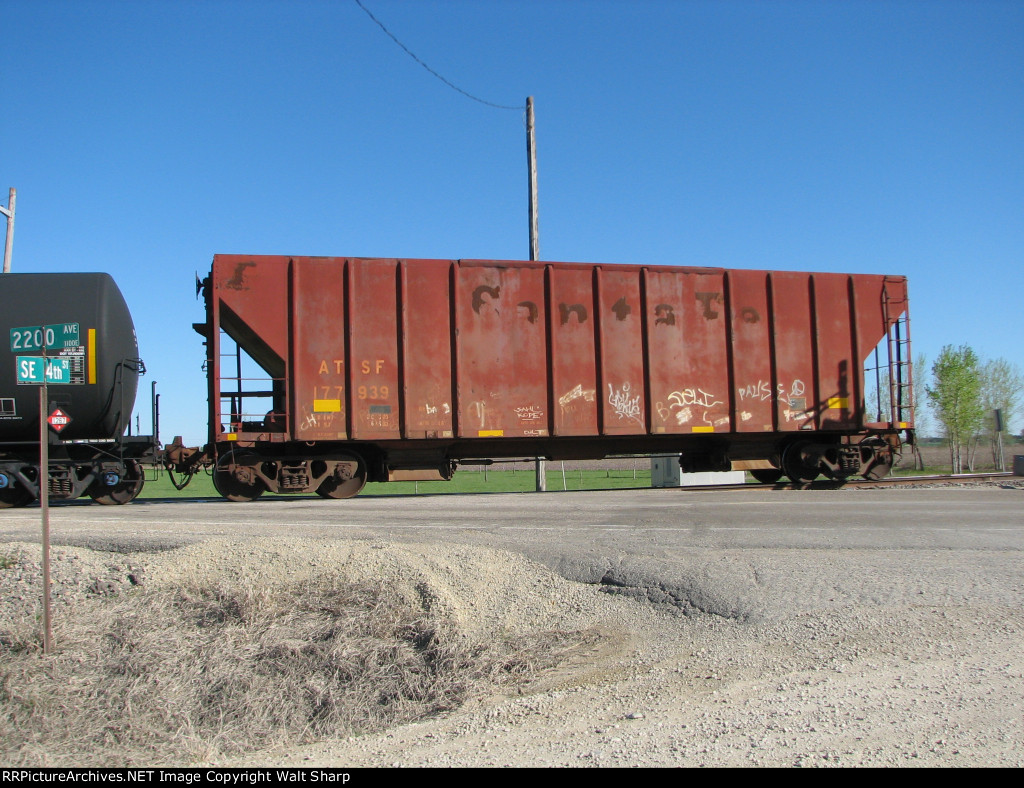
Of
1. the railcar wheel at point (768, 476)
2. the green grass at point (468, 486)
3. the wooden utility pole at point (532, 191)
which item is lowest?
the green grass at point (468, 486)

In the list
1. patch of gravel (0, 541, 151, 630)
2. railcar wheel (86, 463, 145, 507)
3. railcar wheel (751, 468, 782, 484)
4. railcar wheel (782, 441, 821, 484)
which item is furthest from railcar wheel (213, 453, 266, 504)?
railcar wheel (751, 468, 782, 484)

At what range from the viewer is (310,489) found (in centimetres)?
1219

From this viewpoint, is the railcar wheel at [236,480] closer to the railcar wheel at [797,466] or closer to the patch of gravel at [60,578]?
the patch of gravel at [60,578]

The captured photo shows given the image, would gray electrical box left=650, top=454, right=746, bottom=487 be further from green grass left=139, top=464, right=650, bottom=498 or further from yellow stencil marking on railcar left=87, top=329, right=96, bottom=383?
yellow stencil marking on railcar left=87, top=329, right=96, bottom=383

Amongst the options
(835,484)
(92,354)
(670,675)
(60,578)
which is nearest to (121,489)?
(92,354)

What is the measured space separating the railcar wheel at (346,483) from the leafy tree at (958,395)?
33238 millimetres

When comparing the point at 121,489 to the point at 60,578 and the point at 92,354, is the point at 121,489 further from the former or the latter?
the point at 60,578

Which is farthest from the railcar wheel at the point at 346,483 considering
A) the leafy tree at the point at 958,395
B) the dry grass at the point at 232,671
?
the leafy tree at the point at 958,395

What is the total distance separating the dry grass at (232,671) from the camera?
441 centimetres

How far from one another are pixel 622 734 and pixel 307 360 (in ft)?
31.0

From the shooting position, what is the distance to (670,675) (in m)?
4.69

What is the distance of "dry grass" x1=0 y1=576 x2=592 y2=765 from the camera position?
14.5 feet

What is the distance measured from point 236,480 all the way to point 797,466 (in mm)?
10371

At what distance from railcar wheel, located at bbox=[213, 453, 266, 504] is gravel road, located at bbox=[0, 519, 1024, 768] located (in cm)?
536
